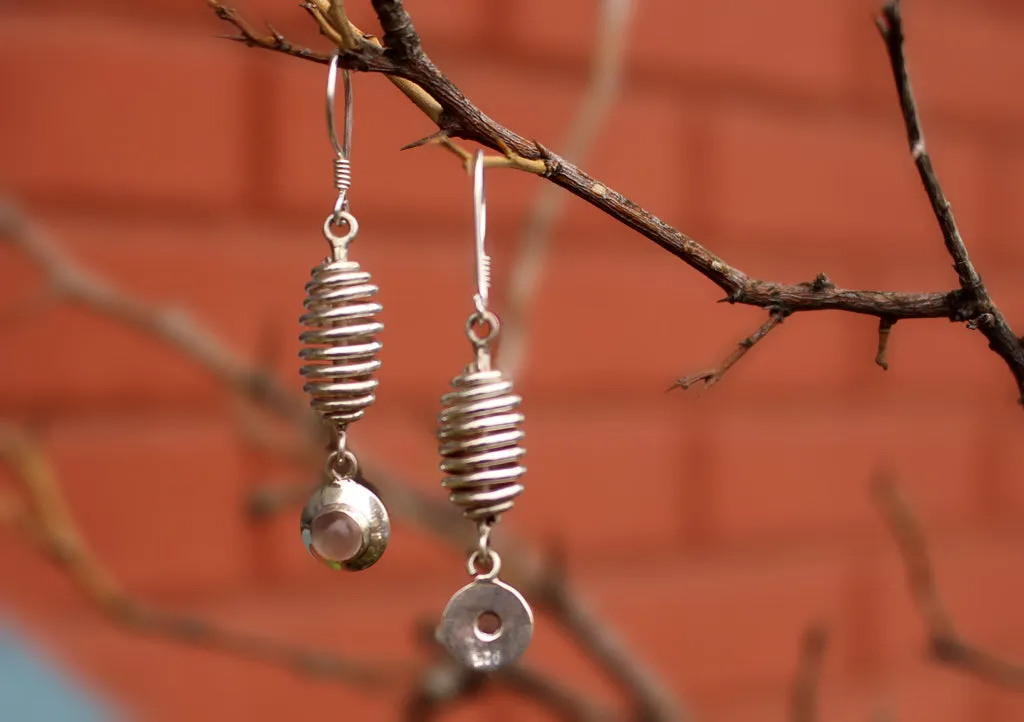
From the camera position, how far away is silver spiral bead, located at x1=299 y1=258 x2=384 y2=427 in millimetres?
297

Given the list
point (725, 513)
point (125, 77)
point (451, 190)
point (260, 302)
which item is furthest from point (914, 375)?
point (125, 77)

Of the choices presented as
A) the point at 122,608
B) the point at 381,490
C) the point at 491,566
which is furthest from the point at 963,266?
the point at 122,608

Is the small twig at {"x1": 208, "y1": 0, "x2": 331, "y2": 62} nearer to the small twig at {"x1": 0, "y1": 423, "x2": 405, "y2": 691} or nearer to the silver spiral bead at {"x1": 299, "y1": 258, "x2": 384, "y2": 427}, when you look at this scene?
the silver spiral bead at {"x1": 299, "y1": 258, "x2": 384, "y2": 427}

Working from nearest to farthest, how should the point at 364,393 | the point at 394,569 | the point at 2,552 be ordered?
the point at 364,393 → the point at 2,552 → the point at 394,569

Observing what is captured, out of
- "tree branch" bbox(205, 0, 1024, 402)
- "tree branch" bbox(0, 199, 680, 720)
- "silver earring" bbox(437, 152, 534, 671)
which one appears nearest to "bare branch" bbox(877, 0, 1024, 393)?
"tree branch" bbox(205, 0, 1024, 402)

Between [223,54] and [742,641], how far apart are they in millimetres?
714

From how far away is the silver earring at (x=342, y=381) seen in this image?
30 centimetres

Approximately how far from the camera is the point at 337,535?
302 mm

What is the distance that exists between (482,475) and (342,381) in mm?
48

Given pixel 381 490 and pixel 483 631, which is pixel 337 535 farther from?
pixel 381 490

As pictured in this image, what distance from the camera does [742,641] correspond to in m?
1.10

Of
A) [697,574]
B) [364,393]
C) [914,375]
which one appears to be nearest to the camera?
[364,393]

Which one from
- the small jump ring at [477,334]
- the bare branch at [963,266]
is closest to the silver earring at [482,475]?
the small jump ring at [477,334]

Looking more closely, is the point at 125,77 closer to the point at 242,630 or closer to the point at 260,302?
the point at 260,302
